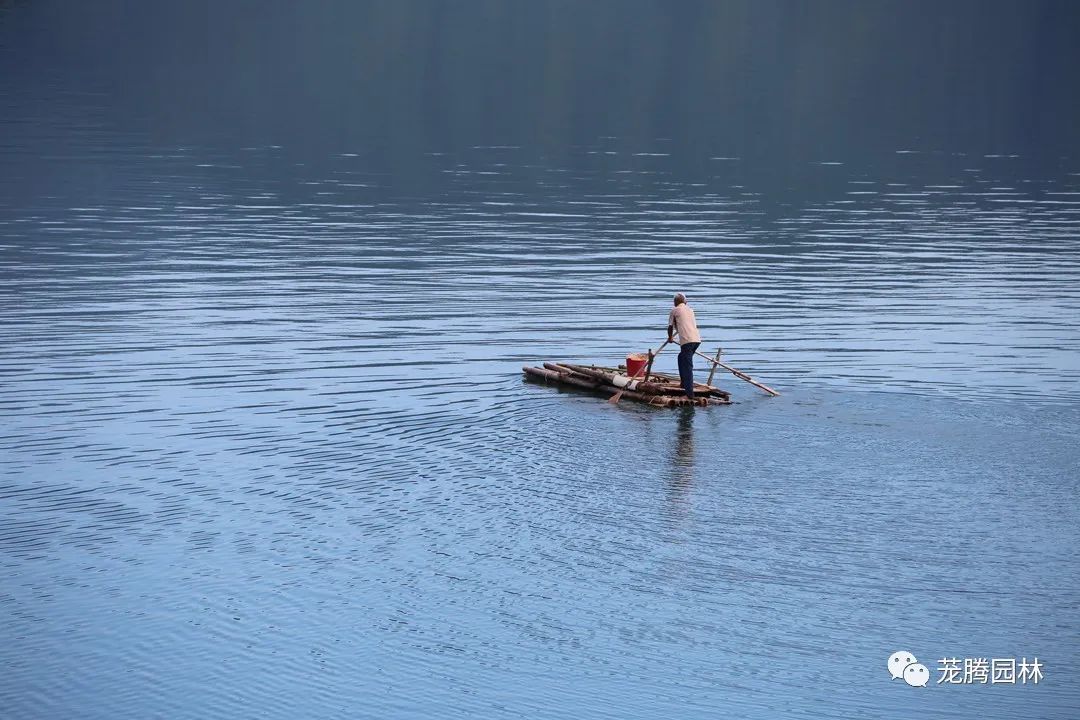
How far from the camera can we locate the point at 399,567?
25.9m

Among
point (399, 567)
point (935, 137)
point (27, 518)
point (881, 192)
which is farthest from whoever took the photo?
point (935, 137)

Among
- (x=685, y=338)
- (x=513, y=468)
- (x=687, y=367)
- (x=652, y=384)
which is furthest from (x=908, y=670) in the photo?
(x=685, y=338)

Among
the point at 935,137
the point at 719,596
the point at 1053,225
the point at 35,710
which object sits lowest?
the point at 35,710

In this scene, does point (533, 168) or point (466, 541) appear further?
point (533, 168)

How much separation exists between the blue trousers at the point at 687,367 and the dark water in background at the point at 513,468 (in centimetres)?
151

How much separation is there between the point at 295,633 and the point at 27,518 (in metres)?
7.63

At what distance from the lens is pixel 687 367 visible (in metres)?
A: 36.6

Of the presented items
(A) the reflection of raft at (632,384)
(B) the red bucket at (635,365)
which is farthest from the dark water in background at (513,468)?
(B) the red bucket at (635,365)

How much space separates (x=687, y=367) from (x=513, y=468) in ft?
23.2

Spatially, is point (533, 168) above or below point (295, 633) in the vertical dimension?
above

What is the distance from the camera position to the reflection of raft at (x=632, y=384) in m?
36.7

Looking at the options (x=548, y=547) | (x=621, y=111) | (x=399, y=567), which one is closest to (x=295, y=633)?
(x=399, y=567)

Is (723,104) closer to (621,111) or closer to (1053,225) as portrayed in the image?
(621,111)

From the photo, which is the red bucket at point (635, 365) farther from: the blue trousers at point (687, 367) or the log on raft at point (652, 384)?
the blue trousers at point (687, 367)
